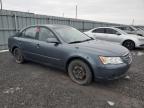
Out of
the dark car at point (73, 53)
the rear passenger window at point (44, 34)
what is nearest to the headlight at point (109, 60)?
the dark car at point (73, 53)

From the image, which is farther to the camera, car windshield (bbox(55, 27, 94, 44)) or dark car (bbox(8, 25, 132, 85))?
car windshield (bbox(55, 27, 94, 44))

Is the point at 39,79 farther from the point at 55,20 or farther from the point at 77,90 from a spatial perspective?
the point at 55,20

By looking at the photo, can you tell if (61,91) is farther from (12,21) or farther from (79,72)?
(12,21)

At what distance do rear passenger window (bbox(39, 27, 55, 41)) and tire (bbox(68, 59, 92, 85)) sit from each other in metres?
1.12

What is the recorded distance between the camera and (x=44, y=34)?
4336 millimetres

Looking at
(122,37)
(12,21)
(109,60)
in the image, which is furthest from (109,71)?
(12,21)

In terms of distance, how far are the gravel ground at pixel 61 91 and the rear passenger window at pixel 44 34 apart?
1.07m

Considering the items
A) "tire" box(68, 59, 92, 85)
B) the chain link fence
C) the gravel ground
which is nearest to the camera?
the gravel ground

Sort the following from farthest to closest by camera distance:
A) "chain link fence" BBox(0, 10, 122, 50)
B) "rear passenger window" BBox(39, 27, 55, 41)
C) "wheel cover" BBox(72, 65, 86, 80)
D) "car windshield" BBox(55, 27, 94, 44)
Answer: "chain link fence" BBox(0, 10, 122, 50) < "rear passenger window" BBox(39, 27, 55, 41) < "car windshield" BBox(55, 27, 94, 44) < "wheel cover" BBox(72, 65, 86, 80)

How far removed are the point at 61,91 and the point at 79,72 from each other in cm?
68

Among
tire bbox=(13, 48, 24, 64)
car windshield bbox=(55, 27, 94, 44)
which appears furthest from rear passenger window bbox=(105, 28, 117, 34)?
tire bbox=(13, 48, 24, 64)

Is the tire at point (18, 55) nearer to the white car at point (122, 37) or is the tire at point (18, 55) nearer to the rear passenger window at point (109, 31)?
the white car at point (122, 37)

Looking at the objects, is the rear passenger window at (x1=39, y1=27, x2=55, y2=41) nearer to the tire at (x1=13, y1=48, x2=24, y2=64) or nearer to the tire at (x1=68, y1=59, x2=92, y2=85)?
the tire at (x1=68, y1=59, x2=92, y2=85)

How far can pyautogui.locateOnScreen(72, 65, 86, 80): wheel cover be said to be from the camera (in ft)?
11.4
